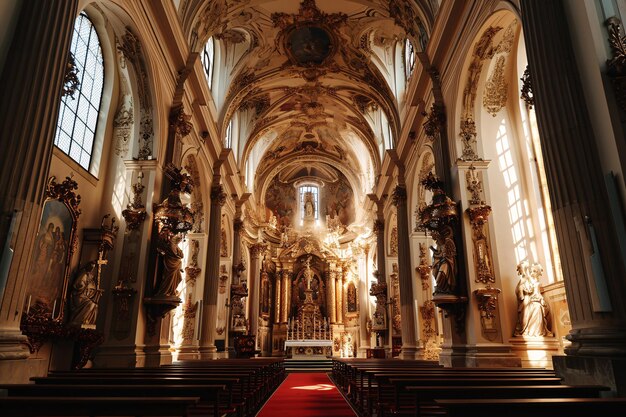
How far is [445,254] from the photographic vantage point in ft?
27.9

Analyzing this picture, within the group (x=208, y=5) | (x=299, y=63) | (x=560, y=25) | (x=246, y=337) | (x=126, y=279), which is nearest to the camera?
(x=560, y=25)

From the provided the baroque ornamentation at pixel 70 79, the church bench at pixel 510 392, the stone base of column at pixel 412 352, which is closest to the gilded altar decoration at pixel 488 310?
the church bench at pixel 510 392

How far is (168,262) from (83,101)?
356 cm

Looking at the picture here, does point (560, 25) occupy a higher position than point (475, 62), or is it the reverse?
point (475, 62)

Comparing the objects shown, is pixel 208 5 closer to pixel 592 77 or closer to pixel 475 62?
pixel 475 62

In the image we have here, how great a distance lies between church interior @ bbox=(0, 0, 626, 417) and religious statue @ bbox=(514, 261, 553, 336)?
42mm

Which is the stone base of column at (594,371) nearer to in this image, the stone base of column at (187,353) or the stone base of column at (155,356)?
the stone base of column at (155,356)

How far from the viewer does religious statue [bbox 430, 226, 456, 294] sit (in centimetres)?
837

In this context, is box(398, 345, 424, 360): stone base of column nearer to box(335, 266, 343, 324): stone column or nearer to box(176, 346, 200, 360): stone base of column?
box(176, 346, 200, 360): stone base of column

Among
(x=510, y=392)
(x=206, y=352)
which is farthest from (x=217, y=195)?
(x=510, y=392)

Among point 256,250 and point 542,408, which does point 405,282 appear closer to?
point 256,250

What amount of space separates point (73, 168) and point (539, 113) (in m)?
7.58

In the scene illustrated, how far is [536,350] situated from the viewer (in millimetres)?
7859

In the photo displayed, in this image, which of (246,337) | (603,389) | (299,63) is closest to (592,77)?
(603,389)
